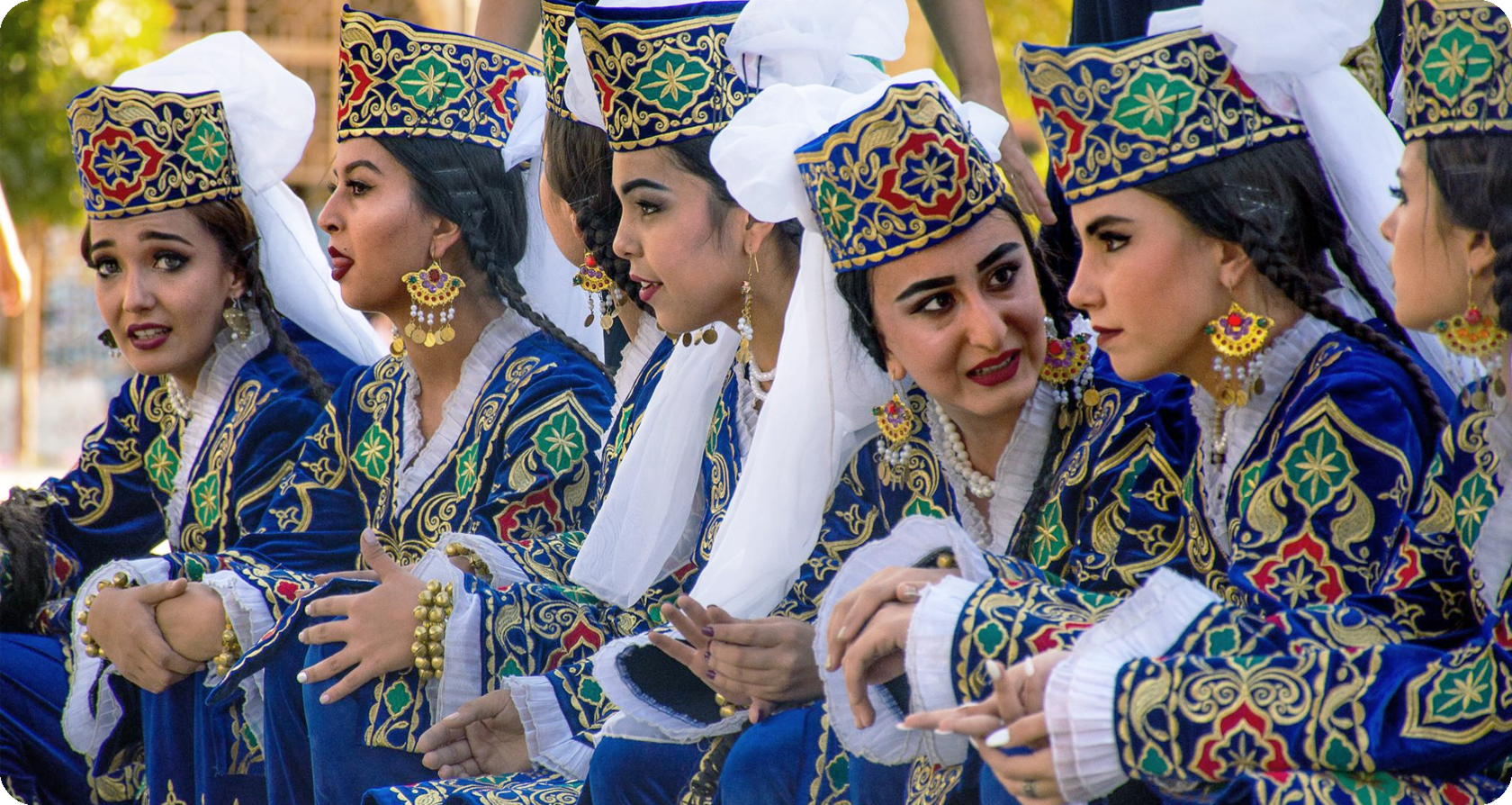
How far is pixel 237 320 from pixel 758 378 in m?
1.56

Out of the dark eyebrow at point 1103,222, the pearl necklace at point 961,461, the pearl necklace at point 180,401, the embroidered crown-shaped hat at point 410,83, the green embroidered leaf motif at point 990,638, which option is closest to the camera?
the green embroidered leaf motif at point 990,638

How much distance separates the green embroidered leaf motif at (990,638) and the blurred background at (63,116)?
7.39 metres

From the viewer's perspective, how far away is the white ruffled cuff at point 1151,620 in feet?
6.43

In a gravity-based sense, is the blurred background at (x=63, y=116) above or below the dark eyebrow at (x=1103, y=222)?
below

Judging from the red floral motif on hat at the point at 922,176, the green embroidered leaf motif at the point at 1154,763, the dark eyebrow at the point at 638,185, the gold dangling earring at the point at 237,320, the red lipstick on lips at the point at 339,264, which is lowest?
the green embroidered leaf motif at the point at 1154,763

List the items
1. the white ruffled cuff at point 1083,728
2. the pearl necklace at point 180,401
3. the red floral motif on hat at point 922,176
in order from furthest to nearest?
1. the pearl necklace at point 180,401
2. the red floral motif on hat at point 922,176
3. the white ruffled cuff at point 1083,728

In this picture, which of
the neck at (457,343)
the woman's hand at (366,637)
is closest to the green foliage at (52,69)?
the neck at (457,343)

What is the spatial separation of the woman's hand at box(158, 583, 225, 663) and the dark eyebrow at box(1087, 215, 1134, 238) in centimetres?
193

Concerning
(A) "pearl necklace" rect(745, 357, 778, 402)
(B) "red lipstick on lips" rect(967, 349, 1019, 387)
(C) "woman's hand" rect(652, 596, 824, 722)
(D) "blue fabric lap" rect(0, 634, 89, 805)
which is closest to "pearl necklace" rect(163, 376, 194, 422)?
(D) "blue fabric lap" rect(0, 634, 89, 805)

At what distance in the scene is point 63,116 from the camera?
12.5 meters

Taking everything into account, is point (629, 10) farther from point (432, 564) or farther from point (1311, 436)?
point (1311, 436)

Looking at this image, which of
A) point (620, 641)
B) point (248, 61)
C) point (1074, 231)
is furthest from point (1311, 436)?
point (248, 61)

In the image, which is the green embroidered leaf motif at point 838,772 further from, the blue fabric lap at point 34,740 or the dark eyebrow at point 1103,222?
the blue fabric lap at point 34,740

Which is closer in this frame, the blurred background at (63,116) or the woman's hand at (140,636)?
the woman's hand at (140,636)
